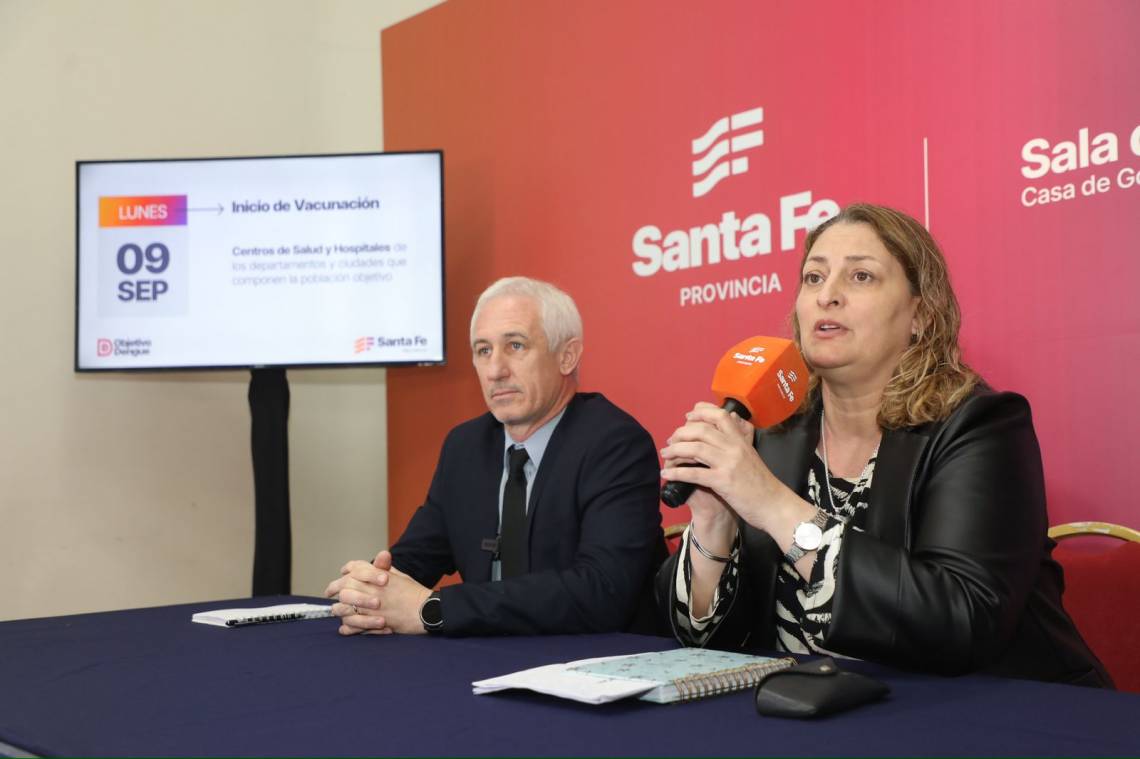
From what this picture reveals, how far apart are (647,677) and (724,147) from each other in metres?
2.59

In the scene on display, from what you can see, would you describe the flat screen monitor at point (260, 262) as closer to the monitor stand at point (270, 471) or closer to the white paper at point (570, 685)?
the monitor stand at point (270, 471)

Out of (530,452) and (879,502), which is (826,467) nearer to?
(879,502)

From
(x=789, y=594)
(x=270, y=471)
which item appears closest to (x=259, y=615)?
(x=789, y=594)

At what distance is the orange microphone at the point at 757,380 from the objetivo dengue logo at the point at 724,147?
5.78 feet

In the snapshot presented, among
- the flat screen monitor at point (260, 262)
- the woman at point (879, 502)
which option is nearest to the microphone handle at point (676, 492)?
the woman at point (879, 502)

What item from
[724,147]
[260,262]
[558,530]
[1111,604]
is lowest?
[1111,604]

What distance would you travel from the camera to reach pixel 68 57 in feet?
14.6

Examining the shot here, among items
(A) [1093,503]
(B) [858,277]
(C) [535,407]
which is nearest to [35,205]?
(C) [535,407]

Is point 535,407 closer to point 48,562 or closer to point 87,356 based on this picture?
point 87,356

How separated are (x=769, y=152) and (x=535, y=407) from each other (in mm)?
1273

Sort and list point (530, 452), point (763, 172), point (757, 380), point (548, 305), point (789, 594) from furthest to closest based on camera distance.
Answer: point (763, 172) < point (548, 305) < point (530, 452) < point (789, 594) < point (757, 380)

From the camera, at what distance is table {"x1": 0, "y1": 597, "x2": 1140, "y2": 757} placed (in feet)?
3.59

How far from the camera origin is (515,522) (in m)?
2.50

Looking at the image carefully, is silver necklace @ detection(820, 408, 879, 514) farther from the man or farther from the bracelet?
the man
